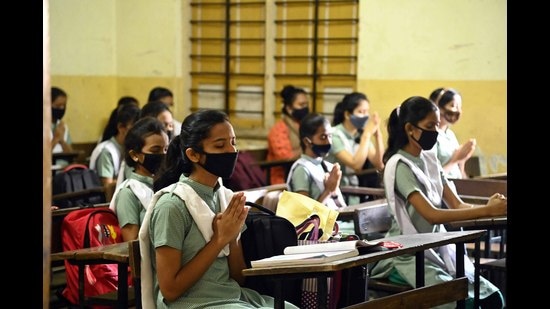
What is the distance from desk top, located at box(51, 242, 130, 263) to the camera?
3957mm

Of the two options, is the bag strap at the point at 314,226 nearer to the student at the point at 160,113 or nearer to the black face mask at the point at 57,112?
the student at the point at 160,113

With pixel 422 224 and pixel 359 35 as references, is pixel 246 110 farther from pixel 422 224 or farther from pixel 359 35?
pixel 422 224

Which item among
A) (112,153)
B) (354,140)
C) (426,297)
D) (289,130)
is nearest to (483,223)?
(426,297)

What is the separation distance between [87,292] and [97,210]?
14.3 inches

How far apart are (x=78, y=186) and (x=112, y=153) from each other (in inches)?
28.7

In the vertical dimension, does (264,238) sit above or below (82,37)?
below

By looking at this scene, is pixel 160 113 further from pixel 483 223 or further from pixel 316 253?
pixel 316 253

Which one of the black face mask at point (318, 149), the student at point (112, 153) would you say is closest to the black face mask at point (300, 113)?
the student at point (112, 153)

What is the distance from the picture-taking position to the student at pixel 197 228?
11.8ft

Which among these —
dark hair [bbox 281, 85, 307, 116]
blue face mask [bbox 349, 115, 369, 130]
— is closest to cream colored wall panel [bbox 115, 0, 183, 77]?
dark hair [bbox 281, 85, 307, 116]

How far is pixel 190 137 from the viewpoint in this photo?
3865 mm

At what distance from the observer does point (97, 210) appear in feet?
15.3

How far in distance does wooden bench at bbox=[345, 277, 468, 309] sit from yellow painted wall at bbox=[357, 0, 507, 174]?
4539mm

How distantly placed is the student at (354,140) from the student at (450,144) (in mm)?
666
